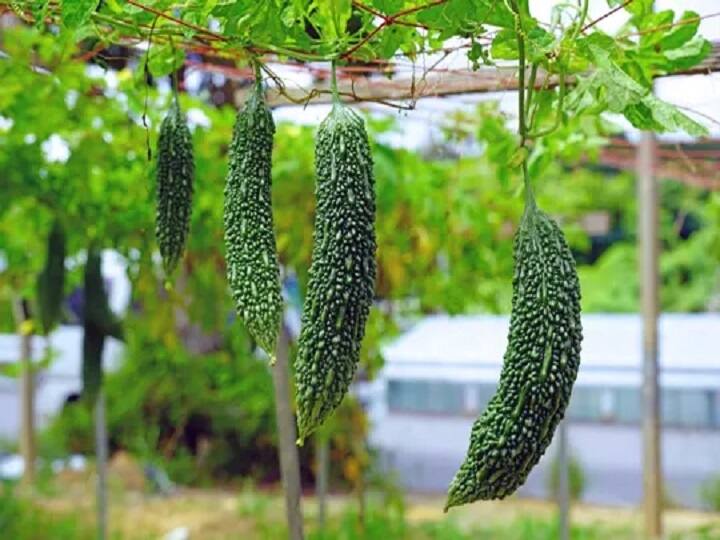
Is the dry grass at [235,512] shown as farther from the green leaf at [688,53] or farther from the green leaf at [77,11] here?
the green leaf at [77,11]

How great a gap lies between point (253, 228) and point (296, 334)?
13.4 ft

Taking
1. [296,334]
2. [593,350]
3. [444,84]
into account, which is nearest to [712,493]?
[593,350]

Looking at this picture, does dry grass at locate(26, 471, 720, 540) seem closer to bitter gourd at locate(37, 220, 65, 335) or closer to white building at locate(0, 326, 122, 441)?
→ white building at locate(0, 326, 122, 441)

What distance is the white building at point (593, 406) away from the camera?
198 inches

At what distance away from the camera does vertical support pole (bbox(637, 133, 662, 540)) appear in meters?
4.02

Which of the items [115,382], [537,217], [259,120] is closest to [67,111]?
[259,120]

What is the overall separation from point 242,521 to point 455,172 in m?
1.67

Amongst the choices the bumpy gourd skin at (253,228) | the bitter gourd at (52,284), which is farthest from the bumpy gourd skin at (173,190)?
the bitter gourd at (52,284)

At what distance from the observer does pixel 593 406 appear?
5195 millimetres

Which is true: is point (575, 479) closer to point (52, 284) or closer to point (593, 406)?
point (593, 406)

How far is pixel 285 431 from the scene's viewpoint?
86.8 inches

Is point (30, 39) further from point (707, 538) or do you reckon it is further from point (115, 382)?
point (115, 382)

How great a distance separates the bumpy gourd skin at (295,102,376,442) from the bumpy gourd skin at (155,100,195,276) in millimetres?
313

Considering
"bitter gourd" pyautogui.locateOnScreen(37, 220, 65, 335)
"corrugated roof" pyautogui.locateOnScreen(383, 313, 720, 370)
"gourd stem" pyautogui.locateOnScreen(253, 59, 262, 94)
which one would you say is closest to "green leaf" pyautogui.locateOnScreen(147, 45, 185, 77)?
"gourd stem" pyautogui.locateOnScreen(253, 59, 262, 94)
